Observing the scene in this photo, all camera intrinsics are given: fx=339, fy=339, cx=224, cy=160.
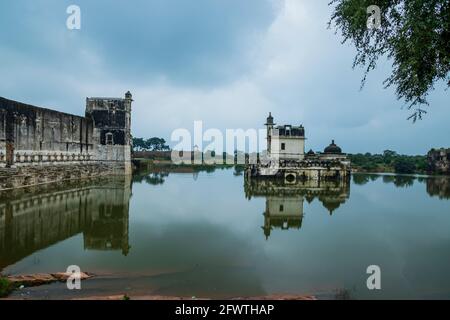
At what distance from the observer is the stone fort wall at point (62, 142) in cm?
2008

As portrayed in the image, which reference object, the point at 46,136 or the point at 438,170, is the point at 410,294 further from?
the point at 438,170

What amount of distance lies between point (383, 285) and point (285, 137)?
32.5m

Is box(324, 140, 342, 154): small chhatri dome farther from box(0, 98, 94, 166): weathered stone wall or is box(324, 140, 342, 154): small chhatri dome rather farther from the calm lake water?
box(0, 98, 94, 166): weathered stone wall

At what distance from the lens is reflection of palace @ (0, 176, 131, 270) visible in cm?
927

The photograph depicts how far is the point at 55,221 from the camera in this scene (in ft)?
39.7

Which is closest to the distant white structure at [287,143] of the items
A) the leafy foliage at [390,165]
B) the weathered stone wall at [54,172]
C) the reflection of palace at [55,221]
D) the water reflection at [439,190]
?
the water reflection at [439,190]

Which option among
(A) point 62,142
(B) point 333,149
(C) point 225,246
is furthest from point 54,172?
(B) point 333,149

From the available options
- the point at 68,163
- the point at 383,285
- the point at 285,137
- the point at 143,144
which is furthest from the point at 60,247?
the point at 143,144

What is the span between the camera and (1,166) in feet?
60.6

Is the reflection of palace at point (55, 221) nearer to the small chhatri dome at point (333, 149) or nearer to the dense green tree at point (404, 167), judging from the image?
the small chhatri dome at point (333, 149)

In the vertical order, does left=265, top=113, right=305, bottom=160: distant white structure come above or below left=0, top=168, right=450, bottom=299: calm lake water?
above

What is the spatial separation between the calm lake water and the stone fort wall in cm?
446

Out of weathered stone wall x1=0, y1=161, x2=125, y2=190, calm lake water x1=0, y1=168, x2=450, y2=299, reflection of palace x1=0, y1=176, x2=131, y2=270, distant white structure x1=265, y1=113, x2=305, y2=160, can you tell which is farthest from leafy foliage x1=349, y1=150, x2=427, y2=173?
reflection of palace x1=0, y1=176, x2=131, y2=270

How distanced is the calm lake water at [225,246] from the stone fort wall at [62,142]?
446 centimetres
